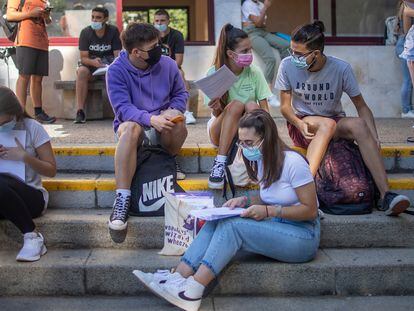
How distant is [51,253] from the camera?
4.71 meters

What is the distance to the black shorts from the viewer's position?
7508 mm

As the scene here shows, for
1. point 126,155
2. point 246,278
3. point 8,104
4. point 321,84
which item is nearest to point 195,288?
point 246,278

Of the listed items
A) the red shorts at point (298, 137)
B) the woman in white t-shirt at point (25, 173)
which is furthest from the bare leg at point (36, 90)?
the red shorts at point (298, 137)

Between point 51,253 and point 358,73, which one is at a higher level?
point 358,73

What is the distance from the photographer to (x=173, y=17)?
13.4 meters

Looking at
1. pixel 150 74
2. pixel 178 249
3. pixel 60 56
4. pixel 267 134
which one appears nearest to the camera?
pixel 267 134

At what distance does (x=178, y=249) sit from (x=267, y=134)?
1.04 m

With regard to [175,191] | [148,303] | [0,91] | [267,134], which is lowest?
[148,303]

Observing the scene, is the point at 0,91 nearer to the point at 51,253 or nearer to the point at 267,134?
the point at 51,253

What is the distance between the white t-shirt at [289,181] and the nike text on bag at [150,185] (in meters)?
0.87

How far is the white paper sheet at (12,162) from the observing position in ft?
15.5

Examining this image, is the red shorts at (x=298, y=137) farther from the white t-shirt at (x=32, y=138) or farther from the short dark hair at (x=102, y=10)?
the short dark hair at (x=102, y=10)

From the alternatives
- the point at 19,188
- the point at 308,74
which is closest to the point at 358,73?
the point at 308,74

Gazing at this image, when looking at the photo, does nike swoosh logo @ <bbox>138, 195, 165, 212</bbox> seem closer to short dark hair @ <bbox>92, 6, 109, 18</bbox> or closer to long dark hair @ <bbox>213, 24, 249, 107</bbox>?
long dark hair @ <bbox>213, 24, 249, 107</bbox>
